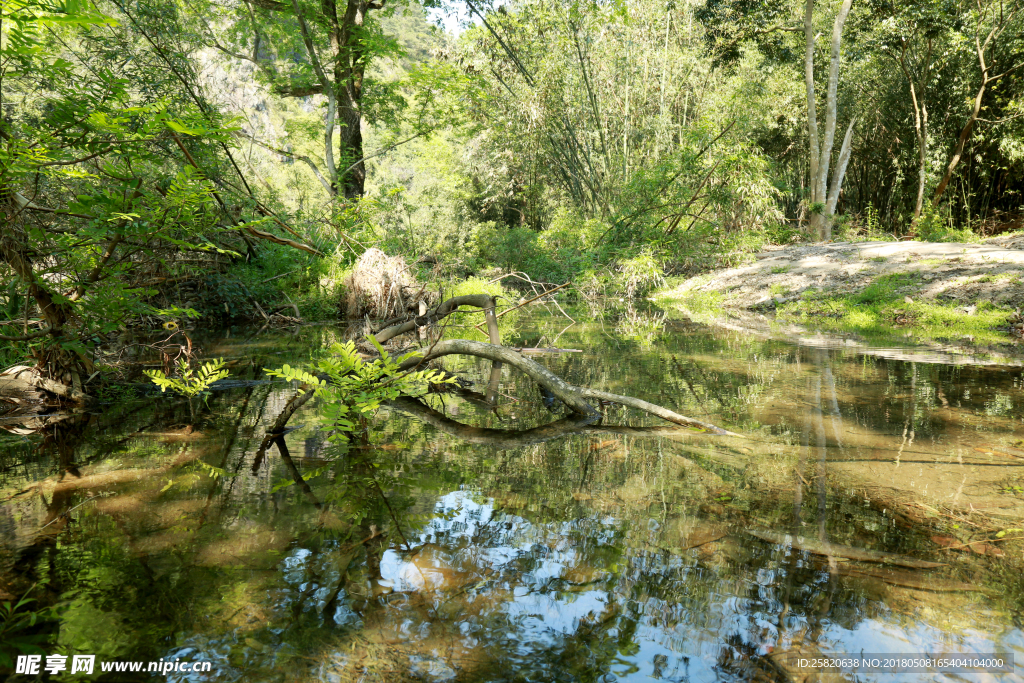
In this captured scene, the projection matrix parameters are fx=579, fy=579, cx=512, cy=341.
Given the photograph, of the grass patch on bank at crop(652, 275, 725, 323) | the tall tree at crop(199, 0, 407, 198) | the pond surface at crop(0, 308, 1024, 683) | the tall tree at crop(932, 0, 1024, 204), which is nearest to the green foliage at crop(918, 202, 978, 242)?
the tall tree at crop(932, 0, 1024, 204)

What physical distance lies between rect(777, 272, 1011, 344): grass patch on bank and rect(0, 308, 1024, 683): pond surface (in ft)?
13.1

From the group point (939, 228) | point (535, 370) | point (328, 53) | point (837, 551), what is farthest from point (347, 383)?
point (939, 228)

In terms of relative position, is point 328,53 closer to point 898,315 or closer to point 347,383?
point 347,383

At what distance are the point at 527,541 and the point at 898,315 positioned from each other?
8.50m

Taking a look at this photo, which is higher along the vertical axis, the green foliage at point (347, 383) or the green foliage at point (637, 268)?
the green foliage at point (637, 268)

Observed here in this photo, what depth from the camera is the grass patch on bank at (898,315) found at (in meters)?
7.34

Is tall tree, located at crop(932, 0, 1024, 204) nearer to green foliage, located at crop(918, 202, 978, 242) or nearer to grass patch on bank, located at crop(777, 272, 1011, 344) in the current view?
green foliage, located at crop(918, 202, 978, 242)

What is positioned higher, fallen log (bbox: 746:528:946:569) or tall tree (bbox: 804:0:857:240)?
tall tree (bbox: 804:0:857:240)

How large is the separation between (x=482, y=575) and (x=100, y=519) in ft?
5.37

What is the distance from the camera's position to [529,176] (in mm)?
23031

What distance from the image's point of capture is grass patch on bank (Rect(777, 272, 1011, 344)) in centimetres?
734

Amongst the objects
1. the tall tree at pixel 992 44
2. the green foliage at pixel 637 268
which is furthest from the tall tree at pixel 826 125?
the green foliage at pixel 637 268

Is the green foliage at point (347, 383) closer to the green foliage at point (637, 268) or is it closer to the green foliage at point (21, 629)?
the green foliage at point (21, 629)

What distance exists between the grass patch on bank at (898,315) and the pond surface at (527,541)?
13.1 ft
